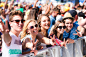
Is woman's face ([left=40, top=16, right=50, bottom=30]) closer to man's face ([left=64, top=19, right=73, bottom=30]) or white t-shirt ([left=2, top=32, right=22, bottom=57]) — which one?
man's face ([left=64, top=19, right=73, bottom=30])

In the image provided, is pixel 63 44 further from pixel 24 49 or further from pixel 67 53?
pixel 24 49

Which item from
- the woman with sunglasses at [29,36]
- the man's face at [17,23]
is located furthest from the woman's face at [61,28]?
the man's face at [17,23]

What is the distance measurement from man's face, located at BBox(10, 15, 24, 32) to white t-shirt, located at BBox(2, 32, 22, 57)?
115 millimetres

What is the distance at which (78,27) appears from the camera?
3.91 m

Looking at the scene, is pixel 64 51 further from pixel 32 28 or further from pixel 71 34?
pixel 32 28

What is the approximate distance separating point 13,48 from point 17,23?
1.25 ft

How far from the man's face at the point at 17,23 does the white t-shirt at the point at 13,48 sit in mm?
115

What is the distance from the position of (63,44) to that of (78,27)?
1.20 metres

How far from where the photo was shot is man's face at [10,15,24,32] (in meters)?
2.28

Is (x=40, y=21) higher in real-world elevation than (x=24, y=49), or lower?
higher

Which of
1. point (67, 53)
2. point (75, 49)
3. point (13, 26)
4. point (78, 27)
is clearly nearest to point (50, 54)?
point (67, 53)

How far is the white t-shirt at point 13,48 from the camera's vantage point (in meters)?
2.12

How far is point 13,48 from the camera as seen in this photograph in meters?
2.16

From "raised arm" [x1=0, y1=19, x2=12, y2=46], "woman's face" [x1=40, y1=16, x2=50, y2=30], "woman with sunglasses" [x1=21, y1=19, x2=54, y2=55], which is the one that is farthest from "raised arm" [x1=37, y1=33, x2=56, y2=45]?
"raised arm" [x1=0, y1=19, x2=12, y2=46]
